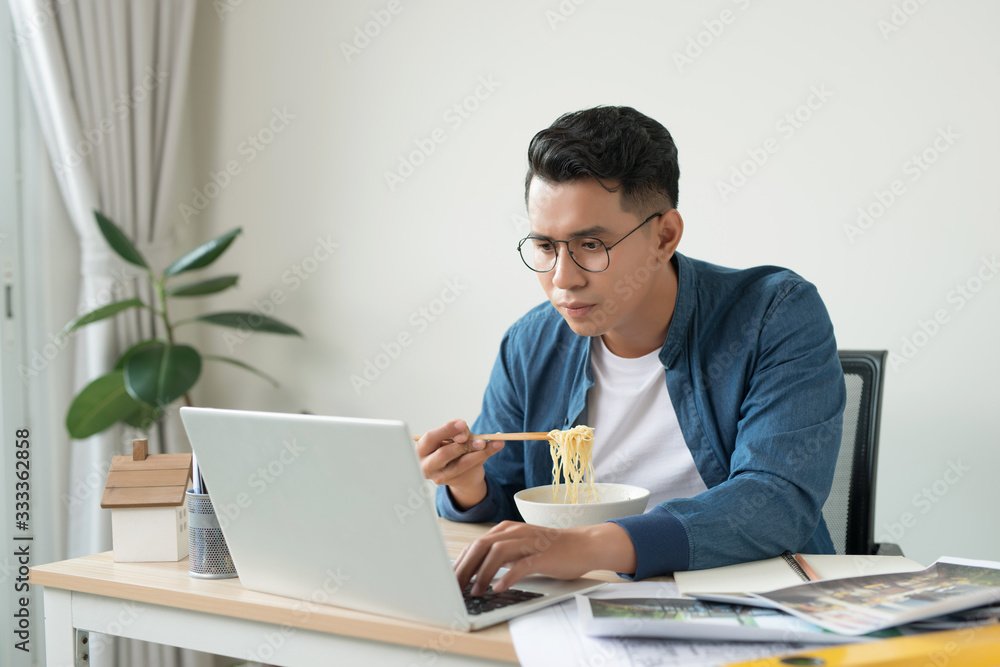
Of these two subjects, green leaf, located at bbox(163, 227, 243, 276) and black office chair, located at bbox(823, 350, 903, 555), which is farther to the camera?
green leaf, located at bbox(163, 227, 243, 276)

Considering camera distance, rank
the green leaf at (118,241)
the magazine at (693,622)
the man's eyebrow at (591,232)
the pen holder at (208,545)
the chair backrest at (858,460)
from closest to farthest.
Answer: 1. the magazine at (693,622)
2. the pen holder at (208,545)
3. the man's eyebrow at (591,232)
4. the chair backrest at (858,460)
5. the green leaf at (118,241)

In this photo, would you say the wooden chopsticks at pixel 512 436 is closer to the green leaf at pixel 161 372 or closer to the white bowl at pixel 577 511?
the white bowl at pixel 577 511

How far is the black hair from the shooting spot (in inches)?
58.3

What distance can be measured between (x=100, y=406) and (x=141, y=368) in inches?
8.2

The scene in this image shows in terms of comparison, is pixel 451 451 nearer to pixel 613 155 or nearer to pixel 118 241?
pixel 613 155

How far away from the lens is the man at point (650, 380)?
48.4 inches

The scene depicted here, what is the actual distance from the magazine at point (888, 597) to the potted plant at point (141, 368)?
214 centimetres

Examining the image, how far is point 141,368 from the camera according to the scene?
8.63 feet

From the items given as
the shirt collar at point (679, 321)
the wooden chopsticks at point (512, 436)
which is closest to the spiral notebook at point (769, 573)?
the wooden chopsticks at point (512, 436)

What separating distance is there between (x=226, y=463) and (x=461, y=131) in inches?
79.9

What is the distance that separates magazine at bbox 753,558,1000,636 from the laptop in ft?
0.89

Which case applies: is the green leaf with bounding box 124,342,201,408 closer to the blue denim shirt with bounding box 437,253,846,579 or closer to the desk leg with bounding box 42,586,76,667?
the blue denim shirt with bounding box 437,253,846,579

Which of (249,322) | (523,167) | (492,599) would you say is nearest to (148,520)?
(492,599)

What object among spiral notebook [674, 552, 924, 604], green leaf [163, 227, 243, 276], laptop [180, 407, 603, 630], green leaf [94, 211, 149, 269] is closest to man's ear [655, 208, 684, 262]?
spiral notebook [674, 552, 924, 604]
